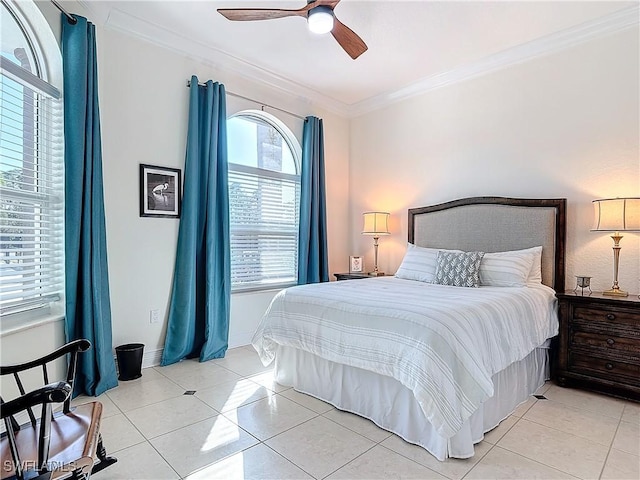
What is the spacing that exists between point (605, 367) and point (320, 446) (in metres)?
2.20

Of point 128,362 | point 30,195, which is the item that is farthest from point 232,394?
point 30,195

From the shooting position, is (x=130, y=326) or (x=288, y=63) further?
(x=288, y=63)

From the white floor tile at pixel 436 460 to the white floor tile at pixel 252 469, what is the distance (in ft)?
1.82

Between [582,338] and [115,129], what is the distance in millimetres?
4069

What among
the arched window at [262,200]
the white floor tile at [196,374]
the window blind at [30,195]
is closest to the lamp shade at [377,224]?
the arched window at [262,200]

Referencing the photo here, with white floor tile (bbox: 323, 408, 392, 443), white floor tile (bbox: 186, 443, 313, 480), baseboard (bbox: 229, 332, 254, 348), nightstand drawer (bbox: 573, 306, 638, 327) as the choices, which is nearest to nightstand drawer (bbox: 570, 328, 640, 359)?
nightstand drawer (bbox: 573, 306, 638, 327)

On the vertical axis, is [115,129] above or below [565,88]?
below

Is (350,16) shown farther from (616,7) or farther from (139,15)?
(616,7)

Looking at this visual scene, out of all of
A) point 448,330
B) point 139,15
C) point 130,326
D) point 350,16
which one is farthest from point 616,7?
point 130,326

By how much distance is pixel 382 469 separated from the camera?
1.92 m

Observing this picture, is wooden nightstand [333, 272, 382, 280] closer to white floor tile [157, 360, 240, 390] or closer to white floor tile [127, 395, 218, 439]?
white floor tile [157, 360, 240, 390]

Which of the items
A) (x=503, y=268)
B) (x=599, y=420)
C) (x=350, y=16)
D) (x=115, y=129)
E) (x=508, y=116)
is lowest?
(x=599, y=420)

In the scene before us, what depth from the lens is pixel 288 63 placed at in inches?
156

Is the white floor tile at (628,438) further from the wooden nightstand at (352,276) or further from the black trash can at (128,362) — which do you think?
the black trash can at (128,362)
